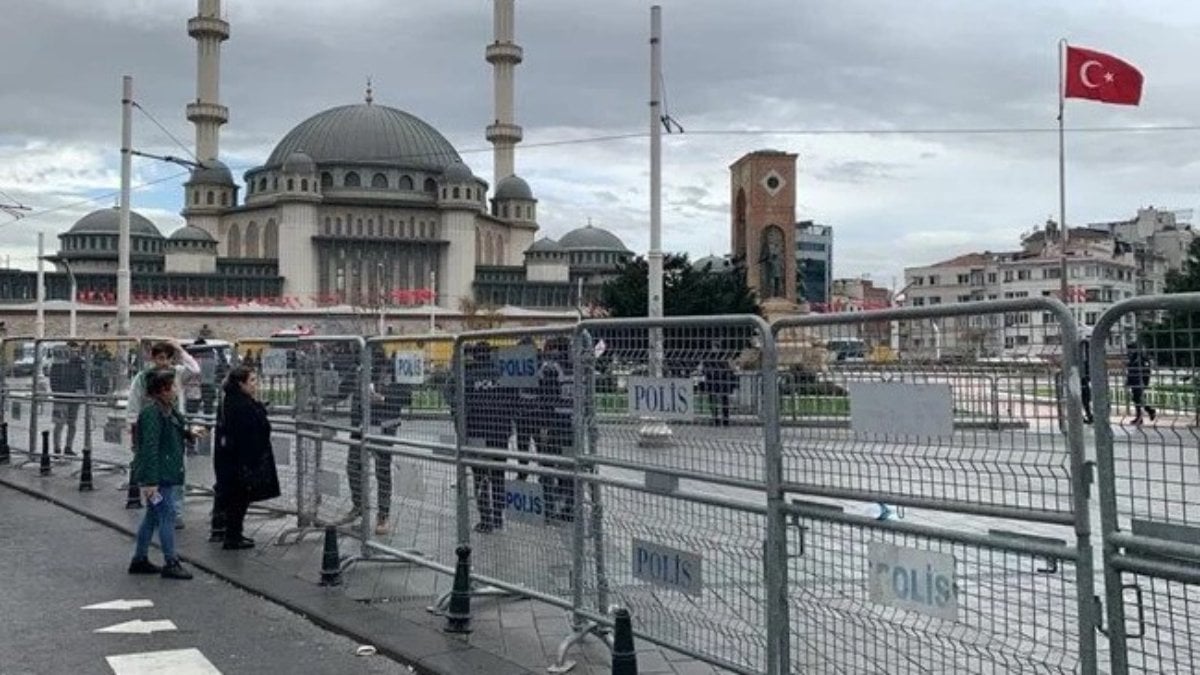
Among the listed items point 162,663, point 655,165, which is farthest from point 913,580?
point 655,165

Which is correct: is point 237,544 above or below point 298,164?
below

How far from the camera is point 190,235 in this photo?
10562 cm

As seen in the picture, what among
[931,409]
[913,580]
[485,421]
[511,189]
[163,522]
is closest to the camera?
[931,409]

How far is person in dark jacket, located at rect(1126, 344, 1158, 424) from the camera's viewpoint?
3.57m

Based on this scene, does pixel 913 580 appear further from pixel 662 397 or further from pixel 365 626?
pixel 365 626

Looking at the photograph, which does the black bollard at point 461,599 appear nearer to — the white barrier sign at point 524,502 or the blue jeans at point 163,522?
the white barrier sign at point 524,502

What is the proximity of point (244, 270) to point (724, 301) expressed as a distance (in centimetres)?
7927

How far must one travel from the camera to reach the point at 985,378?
13.5 ft

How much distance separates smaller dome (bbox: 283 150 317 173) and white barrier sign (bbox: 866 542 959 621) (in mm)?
106503

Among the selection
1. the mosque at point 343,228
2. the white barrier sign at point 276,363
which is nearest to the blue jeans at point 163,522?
the white barrier sign at point 276,363

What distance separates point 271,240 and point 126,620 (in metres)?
107

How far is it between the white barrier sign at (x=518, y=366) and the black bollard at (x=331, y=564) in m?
2.23

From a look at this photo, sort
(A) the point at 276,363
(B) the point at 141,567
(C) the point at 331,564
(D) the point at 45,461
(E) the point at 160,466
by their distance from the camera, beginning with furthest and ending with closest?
(D) the point at 45,461 → (A) the point at 276,363 → (B) the point at 141,567 → (E) the point at 160,466 → (C) the point at 331,564

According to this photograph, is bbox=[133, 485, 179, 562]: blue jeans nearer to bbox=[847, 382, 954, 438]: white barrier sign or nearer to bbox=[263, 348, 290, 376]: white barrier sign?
bbox=[263, 348, 290, 376]: white barrier sign
